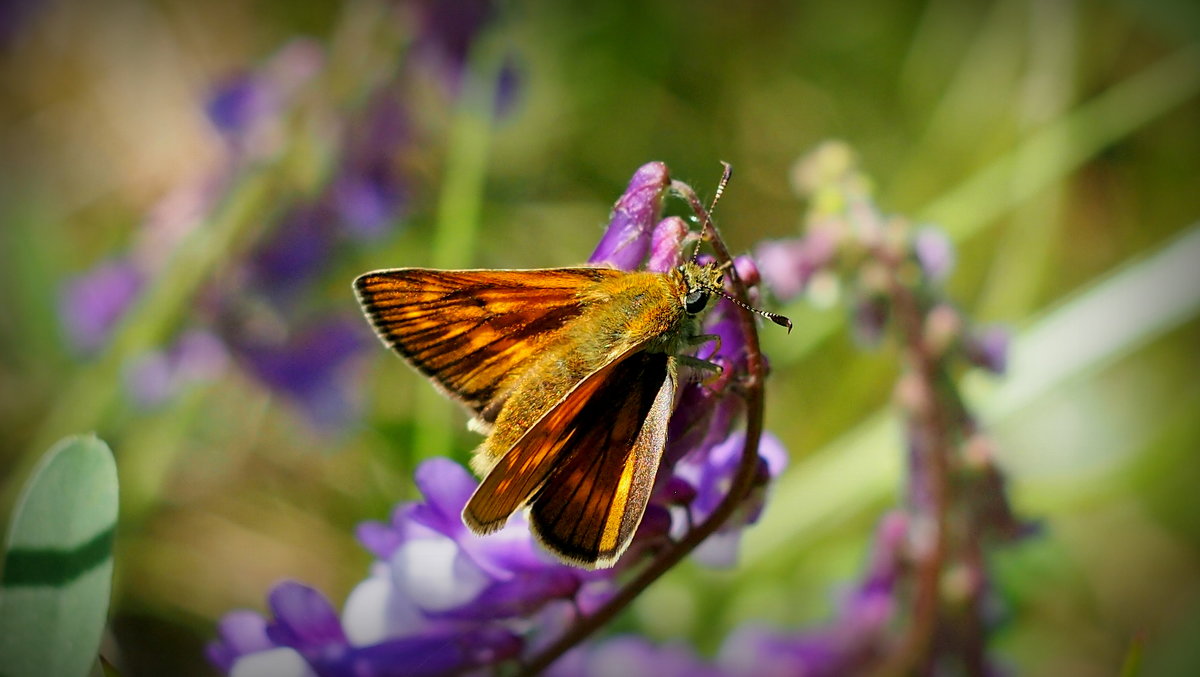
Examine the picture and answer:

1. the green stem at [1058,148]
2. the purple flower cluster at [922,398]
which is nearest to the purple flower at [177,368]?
the purple flower cluster at [922,398]

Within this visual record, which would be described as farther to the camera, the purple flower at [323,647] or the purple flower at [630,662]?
the purple flower at [630,662]

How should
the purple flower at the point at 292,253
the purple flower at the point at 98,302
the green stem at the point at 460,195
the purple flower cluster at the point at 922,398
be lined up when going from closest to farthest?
the purple flower cluster at the point at 922,398 < the green stem at the point at 460,195 < the purple flower at the point at 292,253 < the purple flower at the point at 98,302

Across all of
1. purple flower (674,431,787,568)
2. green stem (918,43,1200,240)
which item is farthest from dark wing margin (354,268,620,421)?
green stem (918,43,1200,240)

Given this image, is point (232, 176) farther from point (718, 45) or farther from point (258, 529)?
point (718, 45)

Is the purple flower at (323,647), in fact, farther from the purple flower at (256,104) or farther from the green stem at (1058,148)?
the green stem at (1058,148)

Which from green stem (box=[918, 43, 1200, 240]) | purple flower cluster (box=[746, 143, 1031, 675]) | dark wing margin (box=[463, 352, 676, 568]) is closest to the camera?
dark wing margin (box=[463, 352, 676, 568])

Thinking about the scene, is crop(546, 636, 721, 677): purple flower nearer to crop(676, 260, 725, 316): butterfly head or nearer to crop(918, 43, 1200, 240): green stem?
crop(676, 260, 725, 316): butterfly head
